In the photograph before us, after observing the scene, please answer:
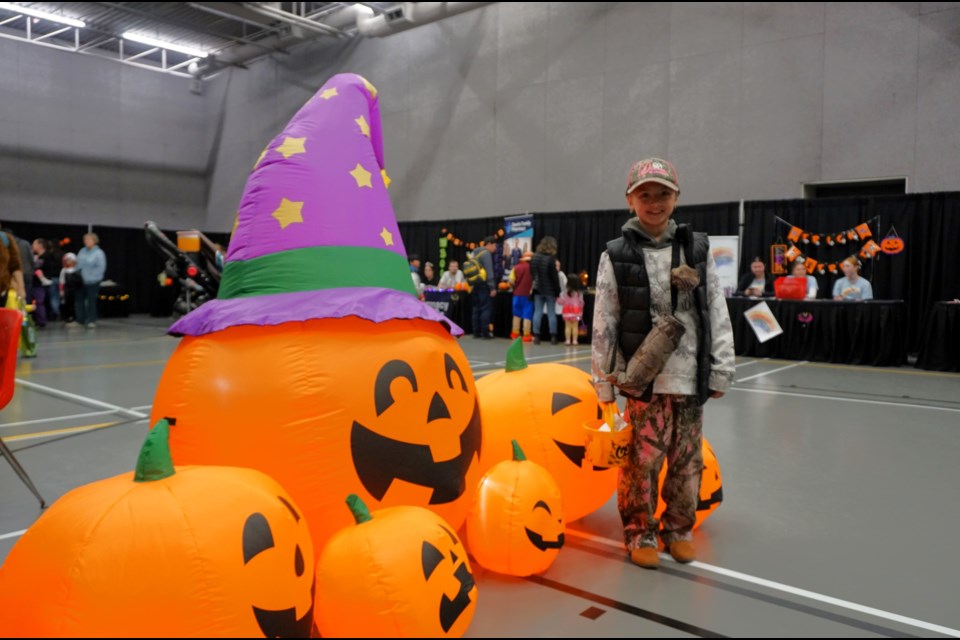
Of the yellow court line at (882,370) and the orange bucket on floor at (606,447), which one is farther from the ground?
the orange bucket on floor at (606,447)

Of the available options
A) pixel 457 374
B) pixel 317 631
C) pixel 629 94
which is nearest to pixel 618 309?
pixel 457 374

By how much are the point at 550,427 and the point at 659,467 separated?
1.80 ft

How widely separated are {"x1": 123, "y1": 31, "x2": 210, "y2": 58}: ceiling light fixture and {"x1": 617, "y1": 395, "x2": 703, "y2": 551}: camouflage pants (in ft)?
70.0

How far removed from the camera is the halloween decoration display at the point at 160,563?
1783mm

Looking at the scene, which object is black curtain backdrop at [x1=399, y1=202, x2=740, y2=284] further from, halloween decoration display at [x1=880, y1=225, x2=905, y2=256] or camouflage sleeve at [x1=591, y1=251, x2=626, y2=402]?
camouflage sleeve at [x1=591, y1=251, x2=626, y2=402]

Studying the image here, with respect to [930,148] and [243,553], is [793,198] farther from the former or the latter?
[243,553]

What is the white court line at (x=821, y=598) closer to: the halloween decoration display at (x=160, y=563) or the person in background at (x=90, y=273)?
the halloween decoration display at (x=160, y=563)

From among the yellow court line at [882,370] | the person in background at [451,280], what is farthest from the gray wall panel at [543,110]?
the yellow court line at [882,370]

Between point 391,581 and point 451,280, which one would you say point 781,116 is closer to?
point 451,280

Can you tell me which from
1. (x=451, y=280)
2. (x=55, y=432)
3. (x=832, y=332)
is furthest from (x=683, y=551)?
(x=451, y=280)

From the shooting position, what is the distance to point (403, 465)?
266cm

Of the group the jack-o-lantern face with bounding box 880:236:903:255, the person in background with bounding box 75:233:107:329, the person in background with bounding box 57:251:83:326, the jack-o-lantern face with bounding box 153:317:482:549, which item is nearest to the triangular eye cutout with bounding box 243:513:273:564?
the jack-o-lantern face with bounding box 153:317:482:549

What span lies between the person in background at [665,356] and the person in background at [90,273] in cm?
1461

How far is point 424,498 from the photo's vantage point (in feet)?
8.96
